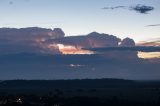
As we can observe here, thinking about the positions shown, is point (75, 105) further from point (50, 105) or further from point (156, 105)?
point (156, 105)

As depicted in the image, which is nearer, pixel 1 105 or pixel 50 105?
pixel 1 105

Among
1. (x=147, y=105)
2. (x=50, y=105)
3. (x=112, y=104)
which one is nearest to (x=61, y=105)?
(x=50, y=105)

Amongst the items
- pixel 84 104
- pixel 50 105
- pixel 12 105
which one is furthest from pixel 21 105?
pixel 84 104

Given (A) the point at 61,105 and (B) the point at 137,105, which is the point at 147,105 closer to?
(B) the point at 137,105

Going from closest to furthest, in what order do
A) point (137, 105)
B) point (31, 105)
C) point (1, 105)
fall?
1. point (1, 105)
2. point (31, 105)
3. point (137, 105)

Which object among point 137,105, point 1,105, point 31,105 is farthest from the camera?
point 137,105

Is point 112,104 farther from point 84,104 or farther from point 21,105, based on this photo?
point 21,105

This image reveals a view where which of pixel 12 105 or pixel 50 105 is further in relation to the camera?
pixel 50 105

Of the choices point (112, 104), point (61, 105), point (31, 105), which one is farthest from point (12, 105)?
point (112, 104)
